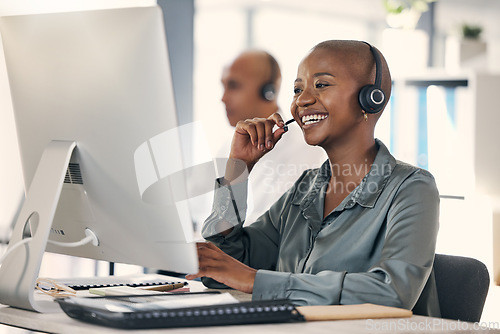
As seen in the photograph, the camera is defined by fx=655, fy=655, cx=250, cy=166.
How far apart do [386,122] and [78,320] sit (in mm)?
3336

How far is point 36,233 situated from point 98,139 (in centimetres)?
20

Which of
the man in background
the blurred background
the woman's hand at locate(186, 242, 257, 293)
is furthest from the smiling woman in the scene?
the blurred background

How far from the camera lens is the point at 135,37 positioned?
3.31ft

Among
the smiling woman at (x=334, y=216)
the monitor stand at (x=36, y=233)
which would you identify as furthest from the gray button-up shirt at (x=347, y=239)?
the monitor stand at (x=36, y=233)

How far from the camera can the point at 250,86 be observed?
2.61 m

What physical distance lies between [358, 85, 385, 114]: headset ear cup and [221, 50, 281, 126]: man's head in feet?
3.88

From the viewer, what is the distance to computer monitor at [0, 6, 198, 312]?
3.34 feet

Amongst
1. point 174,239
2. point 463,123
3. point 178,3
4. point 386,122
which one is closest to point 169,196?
point 174,239

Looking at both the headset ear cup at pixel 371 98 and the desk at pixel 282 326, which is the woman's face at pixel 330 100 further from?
the desk at pixel 282 326

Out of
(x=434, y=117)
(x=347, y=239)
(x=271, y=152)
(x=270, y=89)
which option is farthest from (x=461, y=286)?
(x=434, y=117)

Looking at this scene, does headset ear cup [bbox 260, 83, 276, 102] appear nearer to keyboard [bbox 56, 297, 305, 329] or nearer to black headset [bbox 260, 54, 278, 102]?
black headset [bbox 260, 54, 278, 102]

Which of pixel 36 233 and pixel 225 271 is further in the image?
pixel 225 271

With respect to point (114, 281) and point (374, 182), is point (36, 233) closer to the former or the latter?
point (114, 281)

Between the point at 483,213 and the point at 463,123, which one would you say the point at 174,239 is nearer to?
the point at 483,213
